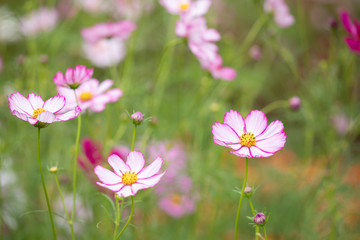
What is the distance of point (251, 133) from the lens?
56cm

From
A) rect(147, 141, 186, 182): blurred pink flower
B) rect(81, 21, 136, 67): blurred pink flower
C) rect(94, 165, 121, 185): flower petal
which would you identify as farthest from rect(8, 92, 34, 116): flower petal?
rect(147, 141, 186, 182): blurred pink flower

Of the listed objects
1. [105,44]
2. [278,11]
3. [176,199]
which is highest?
[105,44]

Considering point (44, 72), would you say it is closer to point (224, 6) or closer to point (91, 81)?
point (91, 81)

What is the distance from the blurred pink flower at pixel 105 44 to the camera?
0.96 m

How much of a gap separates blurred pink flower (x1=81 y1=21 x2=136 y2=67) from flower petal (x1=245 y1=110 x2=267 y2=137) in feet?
1.57

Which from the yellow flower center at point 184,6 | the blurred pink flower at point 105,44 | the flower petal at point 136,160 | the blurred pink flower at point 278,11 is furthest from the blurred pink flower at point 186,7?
the flower petal at point 136,160

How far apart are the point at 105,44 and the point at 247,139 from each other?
40.7 inches

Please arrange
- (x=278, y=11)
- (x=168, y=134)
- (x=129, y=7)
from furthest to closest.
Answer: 1. (x=129, y=7)
2. (x=168, y=134)
3. (x=278, y=11)

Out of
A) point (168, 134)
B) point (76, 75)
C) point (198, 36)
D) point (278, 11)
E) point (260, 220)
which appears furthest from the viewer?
point (168, 134)

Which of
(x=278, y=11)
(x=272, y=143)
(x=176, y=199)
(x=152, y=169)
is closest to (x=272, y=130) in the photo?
(x=272, y=143)

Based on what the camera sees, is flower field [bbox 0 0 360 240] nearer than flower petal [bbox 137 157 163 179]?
No

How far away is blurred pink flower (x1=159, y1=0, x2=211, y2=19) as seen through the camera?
89 centimetres

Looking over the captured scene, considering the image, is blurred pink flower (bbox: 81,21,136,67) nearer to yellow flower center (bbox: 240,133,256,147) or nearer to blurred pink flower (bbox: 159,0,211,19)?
blurred pink flower (bbox: 159,0,211,19)

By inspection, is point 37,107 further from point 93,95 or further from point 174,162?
point 174,162
